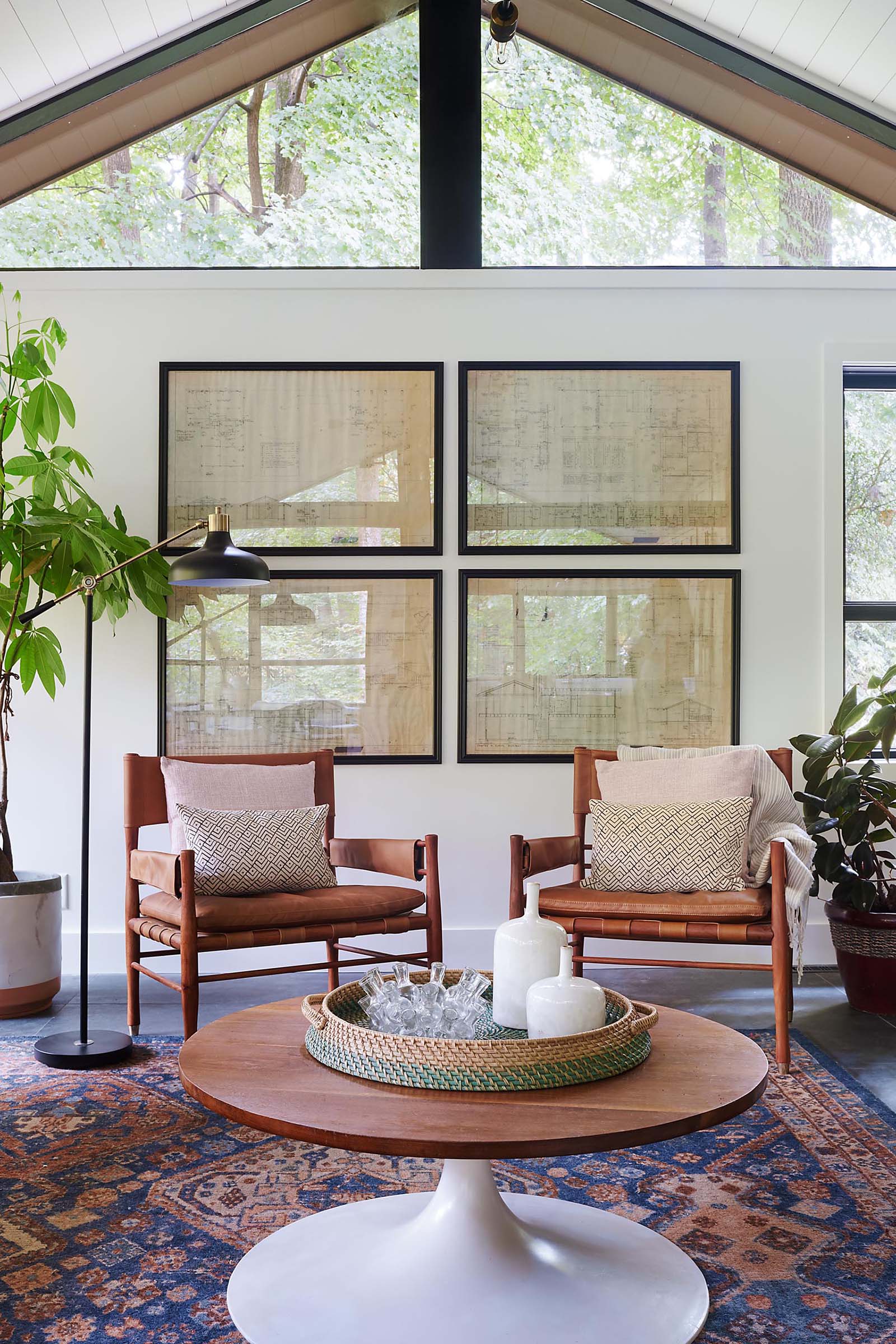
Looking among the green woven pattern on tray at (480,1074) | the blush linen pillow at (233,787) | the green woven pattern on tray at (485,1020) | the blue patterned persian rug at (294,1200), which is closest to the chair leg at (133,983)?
the blush linen pillow at (233,787)

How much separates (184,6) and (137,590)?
7.43 ft

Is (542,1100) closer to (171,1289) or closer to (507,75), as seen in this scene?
(171,1289)

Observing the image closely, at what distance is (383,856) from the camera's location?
3.41 metres

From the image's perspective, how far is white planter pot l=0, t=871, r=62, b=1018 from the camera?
3443 millimetres

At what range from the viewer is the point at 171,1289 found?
71.9 inches

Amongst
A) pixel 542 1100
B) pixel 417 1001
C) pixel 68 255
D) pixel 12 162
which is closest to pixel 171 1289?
pixel 417 1001

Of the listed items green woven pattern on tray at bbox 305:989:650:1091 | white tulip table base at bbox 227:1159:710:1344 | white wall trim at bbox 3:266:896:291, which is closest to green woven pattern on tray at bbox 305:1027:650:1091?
green woven pattern on tray at bbox 305:989:650:1091

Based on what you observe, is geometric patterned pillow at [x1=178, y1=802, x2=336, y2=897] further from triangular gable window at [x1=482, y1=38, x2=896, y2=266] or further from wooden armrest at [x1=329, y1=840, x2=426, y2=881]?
triangular gable window at [x1=482, y1=38, x2=896, y2=266]

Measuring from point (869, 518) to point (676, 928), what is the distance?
7.05ft

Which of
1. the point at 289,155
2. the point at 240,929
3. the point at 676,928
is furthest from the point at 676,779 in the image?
the point at 289,155

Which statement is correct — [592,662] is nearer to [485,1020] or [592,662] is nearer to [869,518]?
[869,518]

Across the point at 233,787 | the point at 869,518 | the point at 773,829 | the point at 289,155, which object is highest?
the point at 289,155

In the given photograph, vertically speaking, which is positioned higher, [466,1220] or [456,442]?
[456,442]

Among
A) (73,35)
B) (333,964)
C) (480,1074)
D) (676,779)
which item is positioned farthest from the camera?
(73,35)
